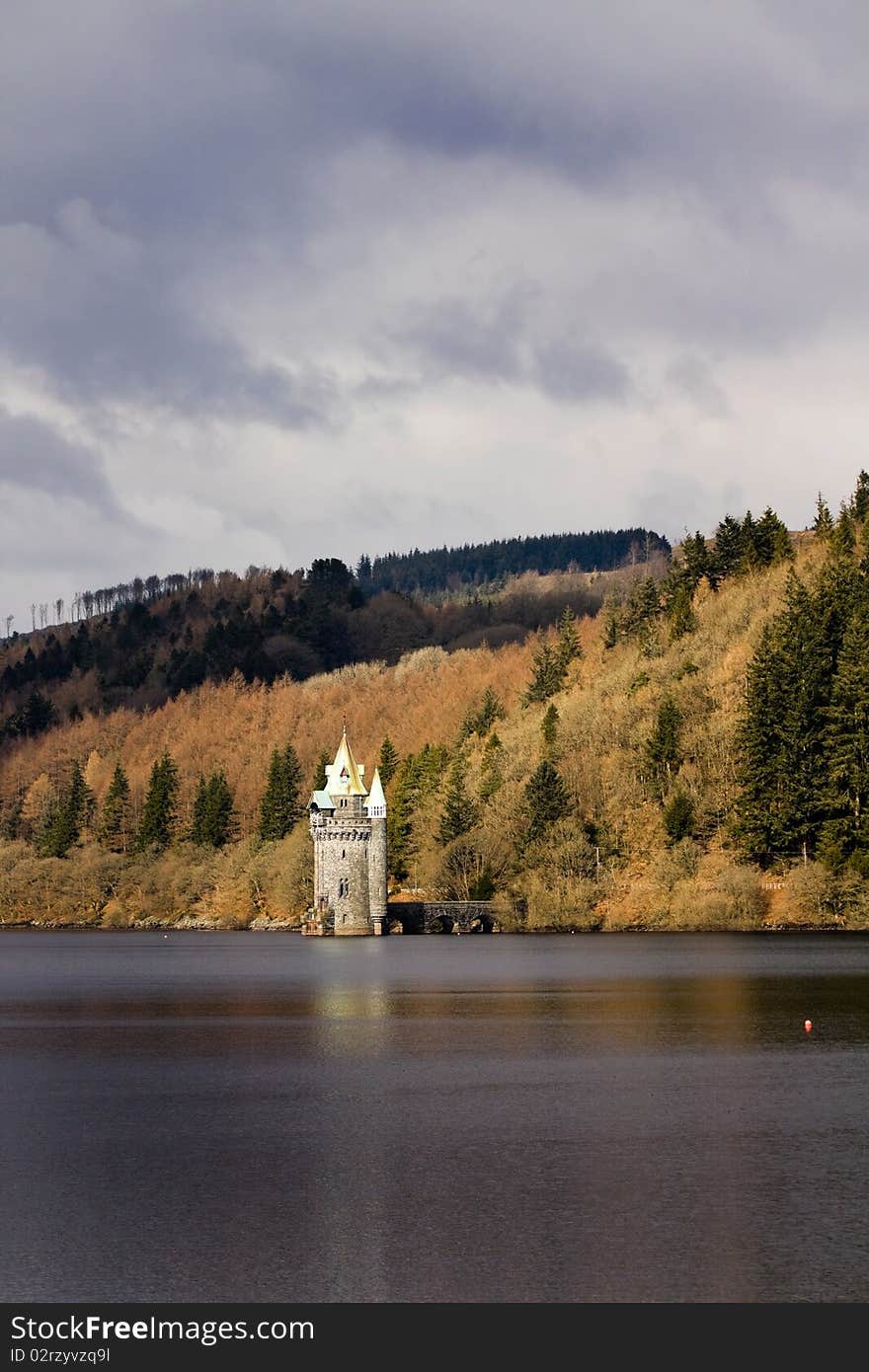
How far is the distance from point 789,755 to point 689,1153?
88258 millimetres

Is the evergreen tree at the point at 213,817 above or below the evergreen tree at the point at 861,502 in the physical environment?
below

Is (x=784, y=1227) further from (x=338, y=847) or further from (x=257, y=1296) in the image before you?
(x=338, y=847)

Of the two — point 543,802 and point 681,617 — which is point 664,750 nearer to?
point 543,802

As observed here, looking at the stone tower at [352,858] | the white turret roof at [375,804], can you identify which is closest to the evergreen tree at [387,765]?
the stone tower at [352,858]

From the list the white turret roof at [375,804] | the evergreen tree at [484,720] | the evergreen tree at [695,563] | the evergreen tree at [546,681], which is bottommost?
the white turret roof at [375,804]

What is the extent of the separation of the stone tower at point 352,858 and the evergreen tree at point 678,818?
75.6 feet

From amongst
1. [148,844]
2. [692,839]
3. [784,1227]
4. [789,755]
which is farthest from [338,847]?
[784,1227]

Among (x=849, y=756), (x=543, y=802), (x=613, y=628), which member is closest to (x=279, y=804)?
(x=613, y=628)

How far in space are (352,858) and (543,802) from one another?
16.4m

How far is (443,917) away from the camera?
443ft

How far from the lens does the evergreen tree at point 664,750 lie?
131 metres

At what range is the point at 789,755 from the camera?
115625 mm

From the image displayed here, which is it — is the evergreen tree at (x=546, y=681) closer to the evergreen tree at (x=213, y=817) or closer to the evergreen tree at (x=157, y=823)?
the evergreen tree at (x=213, y=817)
